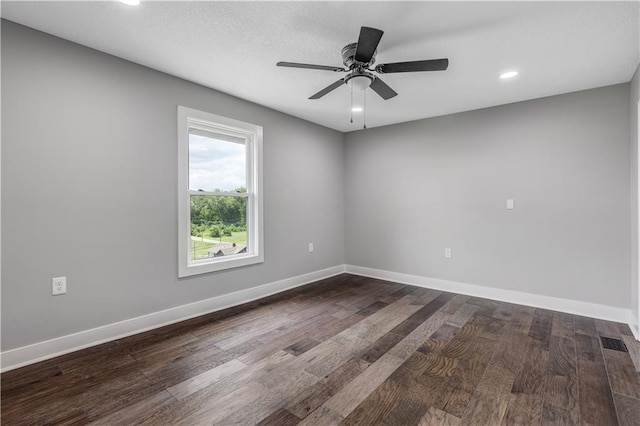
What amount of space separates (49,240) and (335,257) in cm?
367

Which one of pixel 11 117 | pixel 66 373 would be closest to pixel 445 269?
pixel 66 373

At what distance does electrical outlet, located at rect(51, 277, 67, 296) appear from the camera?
2248mm

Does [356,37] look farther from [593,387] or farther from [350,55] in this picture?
[593,387]

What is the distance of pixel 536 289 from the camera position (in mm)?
3447

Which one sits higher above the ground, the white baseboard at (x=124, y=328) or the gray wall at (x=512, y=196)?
the gray wall at (x=512, y=196)

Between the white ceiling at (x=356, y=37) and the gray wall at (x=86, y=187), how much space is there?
0.73 feet

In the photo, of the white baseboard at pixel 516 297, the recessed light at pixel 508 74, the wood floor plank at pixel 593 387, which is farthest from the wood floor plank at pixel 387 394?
the recessed light at pixel 508 74

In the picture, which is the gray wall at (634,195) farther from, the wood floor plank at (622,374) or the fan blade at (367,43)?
the fan blade at (367,43)

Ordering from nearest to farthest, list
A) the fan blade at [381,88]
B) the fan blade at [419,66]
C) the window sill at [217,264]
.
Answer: the fan blade at [419,66] → the fan blade at [381,88] → the window sill at [217,264]

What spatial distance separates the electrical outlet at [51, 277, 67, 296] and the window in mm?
886

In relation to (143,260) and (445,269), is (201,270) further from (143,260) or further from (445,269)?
(445,269)

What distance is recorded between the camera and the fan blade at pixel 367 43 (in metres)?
1.72

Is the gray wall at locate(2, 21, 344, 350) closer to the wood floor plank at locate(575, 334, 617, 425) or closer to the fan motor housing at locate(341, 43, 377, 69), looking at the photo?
the fan motor housing at locate(341, 43, 377, 69)

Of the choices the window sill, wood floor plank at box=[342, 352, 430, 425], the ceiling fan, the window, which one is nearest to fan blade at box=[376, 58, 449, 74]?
the ceiling fan
